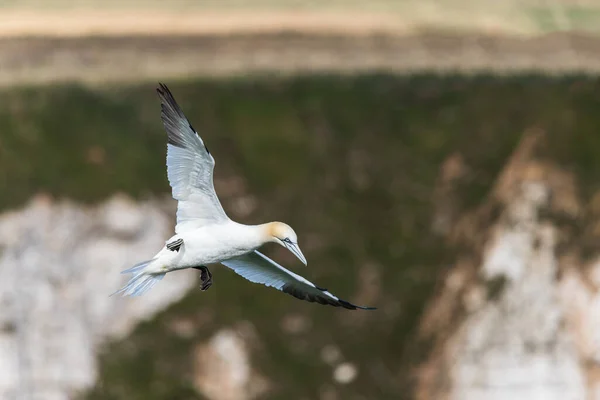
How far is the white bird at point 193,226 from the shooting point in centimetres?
1833

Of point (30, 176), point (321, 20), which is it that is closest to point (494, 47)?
point (321, 20)

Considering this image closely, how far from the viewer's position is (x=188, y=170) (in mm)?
18688

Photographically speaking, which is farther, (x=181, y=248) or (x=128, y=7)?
(x=128, y=7)

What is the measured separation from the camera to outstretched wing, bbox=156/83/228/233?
18391mm

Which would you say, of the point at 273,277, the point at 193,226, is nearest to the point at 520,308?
the point at 273,277

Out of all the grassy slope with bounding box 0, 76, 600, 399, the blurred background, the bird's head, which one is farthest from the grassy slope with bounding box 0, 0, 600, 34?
the bird's head

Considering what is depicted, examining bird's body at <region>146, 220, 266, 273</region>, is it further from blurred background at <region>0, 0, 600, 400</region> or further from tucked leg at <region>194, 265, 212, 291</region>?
blurred background at <region>0, 0, 600, 400</region>

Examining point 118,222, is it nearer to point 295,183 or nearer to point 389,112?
point 295,183

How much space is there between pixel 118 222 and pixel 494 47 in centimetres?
1154

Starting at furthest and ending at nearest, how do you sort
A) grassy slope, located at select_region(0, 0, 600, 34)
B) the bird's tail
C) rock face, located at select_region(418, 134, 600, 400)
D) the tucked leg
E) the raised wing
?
grassy slope, located at select_region(0, 0, 600, 34)
rock face, located at select_region(418, 134, 600, 400)
the raised wing
the tucked leg
the bird's tail

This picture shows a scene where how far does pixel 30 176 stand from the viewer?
1231 inches

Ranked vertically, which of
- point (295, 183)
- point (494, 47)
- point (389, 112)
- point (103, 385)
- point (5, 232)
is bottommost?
point (103, 385)

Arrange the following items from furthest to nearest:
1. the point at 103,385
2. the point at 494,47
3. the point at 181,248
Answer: the point at 494,47
the point at 103,385
the point at 181,248

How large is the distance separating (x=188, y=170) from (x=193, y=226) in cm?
80
